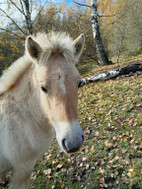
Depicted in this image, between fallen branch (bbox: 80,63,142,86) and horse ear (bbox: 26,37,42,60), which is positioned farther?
fallen branch (bbox: 80,63,142,86)

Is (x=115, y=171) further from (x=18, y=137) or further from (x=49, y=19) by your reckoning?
(x=49, y=19)

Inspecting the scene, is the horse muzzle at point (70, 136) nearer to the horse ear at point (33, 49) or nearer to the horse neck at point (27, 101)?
the horse neck at point (27, 101)

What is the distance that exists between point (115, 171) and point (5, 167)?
2415mm

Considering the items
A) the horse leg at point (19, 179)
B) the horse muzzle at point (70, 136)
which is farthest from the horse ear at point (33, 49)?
the horse leg at point (19, 179)

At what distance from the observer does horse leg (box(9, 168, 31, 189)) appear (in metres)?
2.33

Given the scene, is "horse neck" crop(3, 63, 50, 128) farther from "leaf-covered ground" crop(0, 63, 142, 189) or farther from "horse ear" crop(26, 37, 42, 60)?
"leaf-covered ground" crop(0, 63, 142, 189)

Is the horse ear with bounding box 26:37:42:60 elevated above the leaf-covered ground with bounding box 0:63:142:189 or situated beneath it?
elevated above

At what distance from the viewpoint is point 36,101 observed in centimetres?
222

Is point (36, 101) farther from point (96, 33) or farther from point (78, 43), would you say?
point (96, 33)

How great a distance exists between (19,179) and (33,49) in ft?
7.95

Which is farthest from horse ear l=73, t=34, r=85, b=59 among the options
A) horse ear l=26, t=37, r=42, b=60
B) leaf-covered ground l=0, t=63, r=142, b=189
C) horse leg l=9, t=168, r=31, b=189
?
leaf-covered ground l=0, t=63, r=142, b=189

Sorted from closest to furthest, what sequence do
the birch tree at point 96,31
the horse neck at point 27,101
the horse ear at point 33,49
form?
1. the horse ear at point 33,49
2. the horse neck at point 27,101
3. the birch tree at point 96,31

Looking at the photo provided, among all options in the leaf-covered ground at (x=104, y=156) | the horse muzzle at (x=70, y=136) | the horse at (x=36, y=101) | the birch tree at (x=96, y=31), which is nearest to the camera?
the horse muzzle at (x=70, y=136)

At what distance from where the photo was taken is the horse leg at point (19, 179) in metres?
2.33
